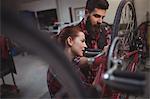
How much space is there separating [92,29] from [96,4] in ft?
0.36

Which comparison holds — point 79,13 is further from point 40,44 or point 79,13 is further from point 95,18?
point 40,44

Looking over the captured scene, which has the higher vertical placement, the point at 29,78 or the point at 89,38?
the point at 89,38

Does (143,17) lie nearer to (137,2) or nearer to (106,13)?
(137,2)

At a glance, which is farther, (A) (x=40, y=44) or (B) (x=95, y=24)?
(B) (x=95, y=24)

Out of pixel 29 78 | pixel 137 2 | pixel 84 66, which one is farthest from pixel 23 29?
pixel 29 78

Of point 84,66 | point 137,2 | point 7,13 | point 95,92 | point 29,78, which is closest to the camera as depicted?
point 7,13

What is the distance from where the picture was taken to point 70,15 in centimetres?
82

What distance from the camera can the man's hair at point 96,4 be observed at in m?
0.84

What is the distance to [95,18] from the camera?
2.89 ft

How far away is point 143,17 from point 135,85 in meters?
0.76

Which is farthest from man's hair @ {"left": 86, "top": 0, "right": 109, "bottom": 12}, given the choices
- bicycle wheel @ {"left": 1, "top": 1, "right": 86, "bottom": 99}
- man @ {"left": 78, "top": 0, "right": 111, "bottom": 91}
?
bicycle wheel @ {"left": 1, "top": 1, "right": 86, "bottom": 99}

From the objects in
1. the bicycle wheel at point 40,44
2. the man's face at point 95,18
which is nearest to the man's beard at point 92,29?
the man's face at point 95,18

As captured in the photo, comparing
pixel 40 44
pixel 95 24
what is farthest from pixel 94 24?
pixel 40 44

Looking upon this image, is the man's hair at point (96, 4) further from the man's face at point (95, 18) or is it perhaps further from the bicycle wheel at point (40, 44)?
the bicycle wheel at point (40, 44)
